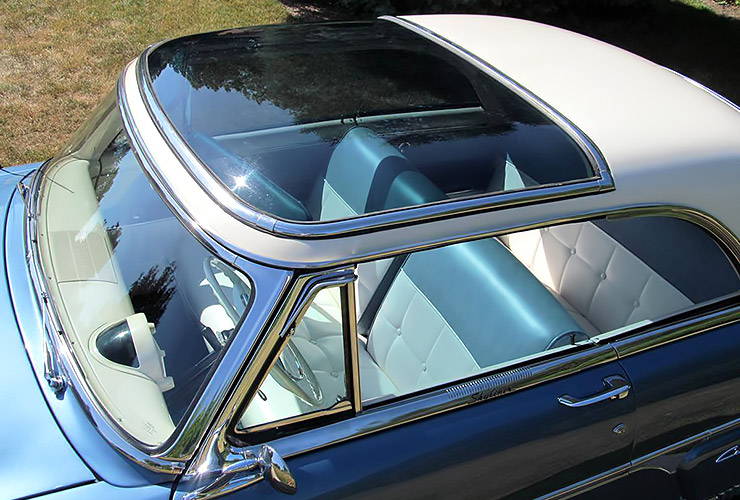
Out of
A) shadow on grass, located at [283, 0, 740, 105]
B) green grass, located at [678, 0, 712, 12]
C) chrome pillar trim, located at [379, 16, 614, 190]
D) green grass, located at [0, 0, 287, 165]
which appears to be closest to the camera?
chrome pillar trim, located at [379, 16, 614, 190]

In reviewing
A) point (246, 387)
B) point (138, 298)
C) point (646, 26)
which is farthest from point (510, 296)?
point (646, 26)

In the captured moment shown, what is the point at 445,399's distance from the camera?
1.79 meters

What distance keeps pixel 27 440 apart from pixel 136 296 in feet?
1.38

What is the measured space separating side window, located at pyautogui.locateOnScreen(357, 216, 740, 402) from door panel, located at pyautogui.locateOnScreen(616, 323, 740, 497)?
0.12 metres

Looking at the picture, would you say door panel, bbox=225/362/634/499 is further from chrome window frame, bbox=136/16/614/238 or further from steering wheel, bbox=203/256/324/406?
chrome window frame, bbox=136/16/614/238

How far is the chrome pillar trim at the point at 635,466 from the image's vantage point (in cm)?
196

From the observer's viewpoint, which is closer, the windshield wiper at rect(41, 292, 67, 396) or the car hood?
the car hood

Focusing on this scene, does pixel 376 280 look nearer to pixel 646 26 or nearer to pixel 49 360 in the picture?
pixel 49 360

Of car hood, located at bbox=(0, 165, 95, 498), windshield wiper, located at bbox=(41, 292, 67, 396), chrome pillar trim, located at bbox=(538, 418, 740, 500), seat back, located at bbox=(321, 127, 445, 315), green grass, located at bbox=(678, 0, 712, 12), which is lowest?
chrome pillar trim, located at bbox=(538, 418, 740, 500)

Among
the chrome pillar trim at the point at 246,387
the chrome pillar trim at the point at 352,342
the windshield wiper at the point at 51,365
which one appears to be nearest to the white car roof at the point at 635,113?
the chrome pillar trim at the point at 352,342

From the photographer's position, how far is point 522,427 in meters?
1.84

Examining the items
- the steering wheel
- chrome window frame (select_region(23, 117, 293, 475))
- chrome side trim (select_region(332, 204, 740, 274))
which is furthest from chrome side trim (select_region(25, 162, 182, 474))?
chrome side trim (select_region(332, 204, 740, 274))

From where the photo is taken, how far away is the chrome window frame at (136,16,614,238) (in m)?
→ 1.60

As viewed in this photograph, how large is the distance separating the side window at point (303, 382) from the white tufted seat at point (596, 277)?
1.02m
